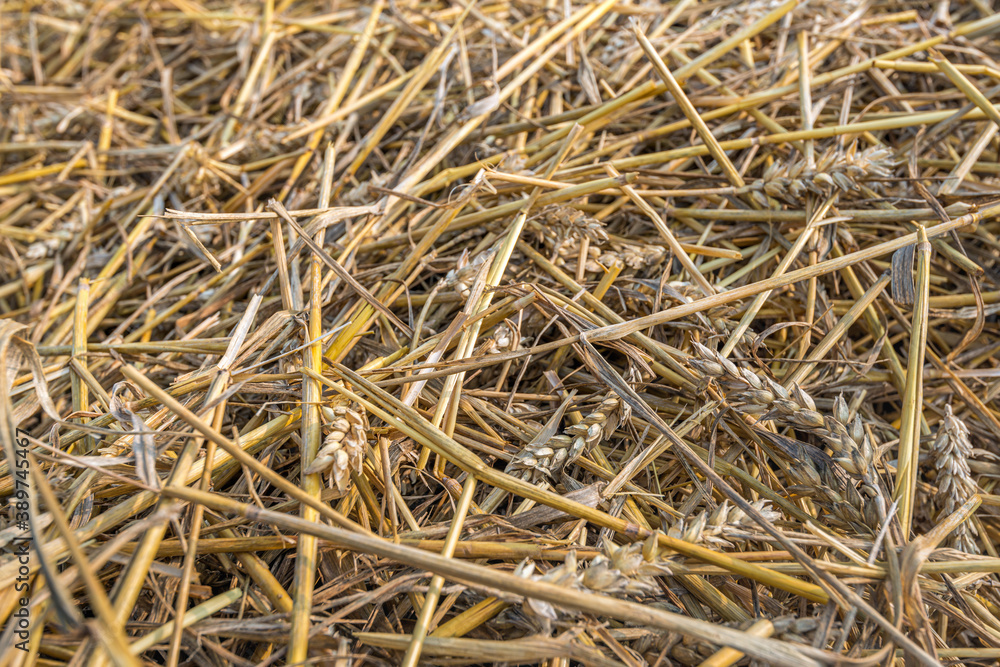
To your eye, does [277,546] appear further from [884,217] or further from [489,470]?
[884,217]

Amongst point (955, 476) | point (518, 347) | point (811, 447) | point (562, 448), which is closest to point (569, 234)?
point (518, 347)

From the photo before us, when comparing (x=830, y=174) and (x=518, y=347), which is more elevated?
(x=830, y=174)

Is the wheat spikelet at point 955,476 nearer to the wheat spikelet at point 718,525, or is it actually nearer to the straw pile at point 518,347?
the straw pile at point 518,347

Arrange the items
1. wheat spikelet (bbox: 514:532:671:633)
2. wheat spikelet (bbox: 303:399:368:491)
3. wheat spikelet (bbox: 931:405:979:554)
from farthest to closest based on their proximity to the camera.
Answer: wheat spikelet (bbox: 931:405:979:554) < wheat spikelet (bbox: 303:399:368:491) < wheat spikelet (bbox: 514:532:671:633)

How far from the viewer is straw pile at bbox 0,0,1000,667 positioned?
766 mm

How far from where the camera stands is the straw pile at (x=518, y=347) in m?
0.77

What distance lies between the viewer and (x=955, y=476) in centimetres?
93

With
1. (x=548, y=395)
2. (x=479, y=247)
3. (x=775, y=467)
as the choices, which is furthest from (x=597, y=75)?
(x=775, y=467)

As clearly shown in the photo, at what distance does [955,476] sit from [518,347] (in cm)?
74

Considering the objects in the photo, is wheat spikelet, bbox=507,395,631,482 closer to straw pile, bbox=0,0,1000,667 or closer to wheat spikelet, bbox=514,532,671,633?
straw pile, bbox=0,0,1000,667

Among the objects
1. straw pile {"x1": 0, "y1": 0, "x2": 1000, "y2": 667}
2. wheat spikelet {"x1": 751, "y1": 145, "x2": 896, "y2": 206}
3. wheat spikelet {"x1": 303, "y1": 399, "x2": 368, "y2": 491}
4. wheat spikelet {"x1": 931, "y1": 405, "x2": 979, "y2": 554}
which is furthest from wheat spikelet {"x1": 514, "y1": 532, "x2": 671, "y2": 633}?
wheat spikelet {"x1": 751, "y1": 145, "x2": 896, "y2": 206}

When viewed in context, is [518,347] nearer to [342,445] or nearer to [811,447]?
[342,445]

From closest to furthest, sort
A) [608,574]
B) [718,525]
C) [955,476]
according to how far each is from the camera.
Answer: [608,574], [718,525], [955,476]

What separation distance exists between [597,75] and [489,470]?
3.74 feet
